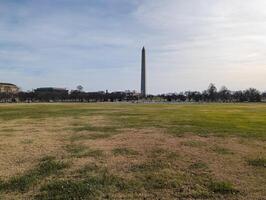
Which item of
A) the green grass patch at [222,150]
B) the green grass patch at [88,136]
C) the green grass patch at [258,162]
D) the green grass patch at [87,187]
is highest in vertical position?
the green grass patch at [88,136]

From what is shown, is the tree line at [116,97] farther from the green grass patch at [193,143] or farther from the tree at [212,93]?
the green grass patch at [193,143]

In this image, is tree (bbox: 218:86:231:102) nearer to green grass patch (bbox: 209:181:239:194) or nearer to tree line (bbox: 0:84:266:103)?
tree line (bbox: 0:84:266:103)


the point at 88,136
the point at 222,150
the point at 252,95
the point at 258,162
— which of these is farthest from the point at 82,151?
the point at 252,95

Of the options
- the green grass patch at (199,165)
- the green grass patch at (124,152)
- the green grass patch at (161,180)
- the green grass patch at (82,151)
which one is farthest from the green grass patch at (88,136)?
the green grass patch at (161,180)

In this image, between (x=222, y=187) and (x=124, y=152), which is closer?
(x=222, y=187)

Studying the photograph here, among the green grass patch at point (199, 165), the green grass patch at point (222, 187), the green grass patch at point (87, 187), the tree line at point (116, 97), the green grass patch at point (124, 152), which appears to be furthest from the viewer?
the tree line at point (116, 97)

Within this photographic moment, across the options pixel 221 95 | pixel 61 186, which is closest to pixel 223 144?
pixel 61 186

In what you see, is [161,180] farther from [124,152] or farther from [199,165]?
[124,152]

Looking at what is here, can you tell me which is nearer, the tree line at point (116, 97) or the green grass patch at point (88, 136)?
the green grass patch at point (88, 136)

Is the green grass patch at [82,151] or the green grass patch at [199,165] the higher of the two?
the green grass patch at [82,151]

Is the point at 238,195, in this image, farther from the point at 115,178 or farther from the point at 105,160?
the point at 105,160

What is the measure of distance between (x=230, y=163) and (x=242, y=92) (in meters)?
175

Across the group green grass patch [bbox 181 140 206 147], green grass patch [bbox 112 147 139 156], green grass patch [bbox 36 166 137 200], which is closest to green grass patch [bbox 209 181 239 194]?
green grass patch [bbox 36 166 137 200]

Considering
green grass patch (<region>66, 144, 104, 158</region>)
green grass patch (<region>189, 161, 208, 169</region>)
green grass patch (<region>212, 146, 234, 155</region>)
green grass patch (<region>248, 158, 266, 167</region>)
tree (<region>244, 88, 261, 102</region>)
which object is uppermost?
tree (<region>244, 88, 261, 102</region>)
